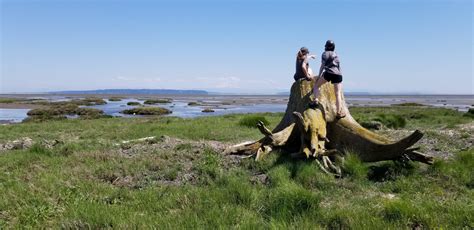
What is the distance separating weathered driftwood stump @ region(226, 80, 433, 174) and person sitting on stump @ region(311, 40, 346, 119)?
0.57 ft

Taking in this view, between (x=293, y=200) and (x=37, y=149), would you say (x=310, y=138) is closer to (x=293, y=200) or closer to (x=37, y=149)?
(x=293, y=200)

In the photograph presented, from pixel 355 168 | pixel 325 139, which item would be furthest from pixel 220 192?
pixel 325 139

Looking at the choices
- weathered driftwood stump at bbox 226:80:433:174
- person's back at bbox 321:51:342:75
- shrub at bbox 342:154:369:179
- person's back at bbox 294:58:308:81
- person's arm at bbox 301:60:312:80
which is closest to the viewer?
shrub at bbox 342:154:369:179

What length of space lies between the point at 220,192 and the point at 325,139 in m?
3.35

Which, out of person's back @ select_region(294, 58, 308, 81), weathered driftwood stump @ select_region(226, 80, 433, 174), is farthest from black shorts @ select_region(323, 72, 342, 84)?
person's back @ select_region(294, 58, 308, 81)

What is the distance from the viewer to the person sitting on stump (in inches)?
370

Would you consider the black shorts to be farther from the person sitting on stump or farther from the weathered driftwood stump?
the weathered driftwood stump

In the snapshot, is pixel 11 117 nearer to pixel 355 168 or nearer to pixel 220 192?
pixel 220 192

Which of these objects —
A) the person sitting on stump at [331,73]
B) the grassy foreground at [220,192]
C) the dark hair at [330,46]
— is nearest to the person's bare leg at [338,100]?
the person sitting on stump at [331,73]

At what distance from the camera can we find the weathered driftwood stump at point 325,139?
307 inches

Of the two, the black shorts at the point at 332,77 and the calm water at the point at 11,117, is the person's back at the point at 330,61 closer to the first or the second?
the black shorts at the point at 332,77

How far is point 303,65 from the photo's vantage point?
34.8 feet

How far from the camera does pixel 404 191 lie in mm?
6477

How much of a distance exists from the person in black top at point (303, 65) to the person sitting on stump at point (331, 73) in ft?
3.14
